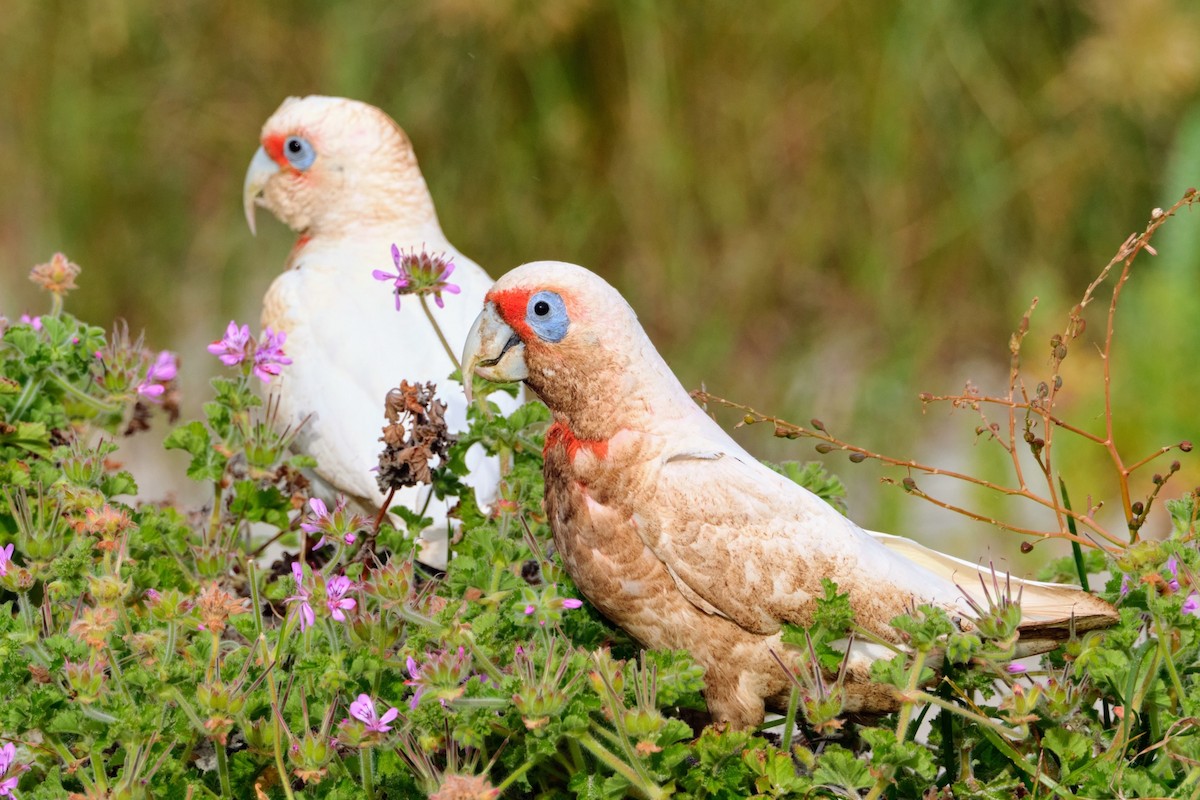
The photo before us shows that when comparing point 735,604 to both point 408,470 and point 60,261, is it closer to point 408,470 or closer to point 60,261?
point 408,470

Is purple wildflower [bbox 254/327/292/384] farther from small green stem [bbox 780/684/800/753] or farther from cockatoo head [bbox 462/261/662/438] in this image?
small green stem [bbox 780/684/800/753]

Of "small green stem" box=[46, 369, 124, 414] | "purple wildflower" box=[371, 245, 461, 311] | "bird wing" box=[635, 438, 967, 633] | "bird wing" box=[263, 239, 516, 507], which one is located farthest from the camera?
"bird wing" box=[263, 239, 516, 507]

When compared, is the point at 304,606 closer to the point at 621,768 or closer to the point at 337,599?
the point at 337,599

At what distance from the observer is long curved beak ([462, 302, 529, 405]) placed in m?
1.66

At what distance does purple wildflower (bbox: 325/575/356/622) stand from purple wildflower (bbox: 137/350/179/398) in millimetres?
528

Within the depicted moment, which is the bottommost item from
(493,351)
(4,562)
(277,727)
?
(277,727)

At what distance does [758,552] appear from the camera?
1.56 m

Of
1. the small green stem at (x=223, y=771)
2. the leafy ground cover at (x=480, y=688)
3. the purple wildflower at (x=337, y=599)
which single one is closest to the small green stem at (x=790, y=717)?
the leafy ground cover at (x=480, y=688)

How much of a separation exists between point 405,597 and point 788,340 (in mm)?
3659

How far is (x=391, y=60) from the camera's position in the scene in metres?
4.88

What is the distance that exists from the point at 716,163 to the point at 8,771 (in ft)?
12.2

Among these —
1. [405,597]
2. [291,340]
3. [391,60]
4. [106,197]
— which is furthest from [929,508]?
[405,597]

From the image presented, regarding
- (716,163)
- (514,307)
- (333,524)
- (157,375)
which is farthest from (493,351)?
(716,163)

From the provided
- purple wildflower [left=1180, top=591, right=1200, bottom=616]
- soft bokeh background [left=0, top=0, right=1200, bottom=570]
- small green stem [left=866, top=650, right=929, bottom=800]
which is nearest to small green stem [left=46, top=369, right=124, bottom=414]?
small green stem [left=866, top=650, right=929, bottom=800]
